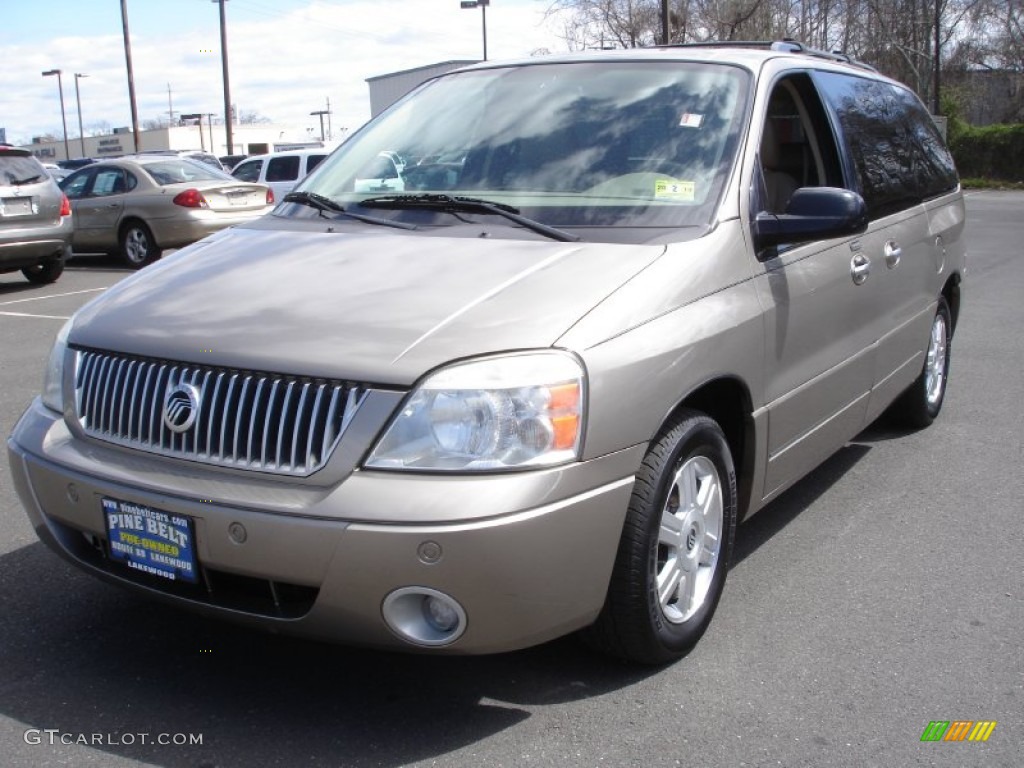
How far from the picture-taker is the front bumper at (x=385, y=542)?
8.53ft

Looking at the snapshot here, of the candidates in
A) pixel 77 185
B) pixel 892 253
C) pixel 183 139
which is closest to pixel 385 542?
pixel 892 253

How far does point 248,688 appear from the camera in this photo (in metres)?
3.17

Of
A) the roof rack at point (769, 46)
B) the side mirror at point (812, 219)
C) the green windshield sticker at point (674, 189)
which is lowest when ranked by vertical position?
the side mirror at point (812, 219)

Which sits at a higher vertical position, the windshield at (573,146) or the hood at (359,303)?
the windshield at (573,146)

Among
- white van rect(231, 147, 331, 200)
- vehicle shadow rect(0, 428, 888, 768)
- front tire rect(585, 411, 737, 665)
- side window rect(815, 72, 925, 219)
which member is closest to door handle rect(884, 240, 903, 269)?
side window rect(815, 72, 925, 219)

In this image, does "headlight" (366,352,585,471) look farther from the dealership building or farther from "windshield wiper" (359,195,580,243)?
the dealership building

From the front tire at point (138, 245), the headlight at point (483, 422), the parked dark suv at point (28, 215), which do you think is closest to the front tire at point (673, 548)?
the headlight at point (483, 422)

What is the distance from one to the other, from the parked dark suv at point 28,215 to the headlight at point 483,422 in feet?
36.3

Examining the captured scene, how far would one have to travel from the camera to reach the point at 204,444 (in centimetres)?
287

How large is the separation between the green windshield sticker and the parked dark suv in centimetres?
1059

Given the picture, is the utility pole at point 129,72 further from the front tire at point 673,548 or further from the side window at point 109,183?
the front tire at point 673,548

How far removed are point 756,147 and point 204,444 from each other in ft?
6.86

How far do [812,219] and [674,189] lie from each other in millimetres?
462

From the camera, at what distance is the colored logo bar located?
2950 mm
